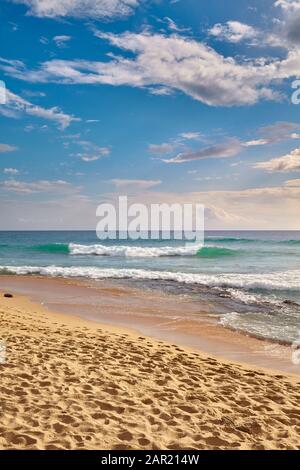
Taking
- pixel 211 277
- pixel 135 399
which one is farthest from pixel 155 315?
pixel 211 277

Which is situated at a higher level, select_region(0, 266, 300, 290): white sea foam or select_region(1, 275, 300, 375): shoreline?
select_region(0, 266, 300, 290): white sea foam

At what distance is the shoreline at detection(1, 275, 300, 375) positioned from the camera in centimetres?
848

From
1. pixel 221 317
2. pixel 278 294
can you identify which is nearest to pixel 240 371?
pixel 221 317

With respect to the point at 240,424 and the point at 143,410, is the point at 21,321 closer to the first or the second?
the point at 143,410

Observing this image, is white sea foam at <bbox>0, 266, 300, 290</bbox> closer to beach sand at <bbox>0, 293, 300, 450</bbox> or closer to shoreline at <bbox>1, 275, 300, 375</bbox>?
shoreline at <bbox>1, 275, 300, 375</bbox>

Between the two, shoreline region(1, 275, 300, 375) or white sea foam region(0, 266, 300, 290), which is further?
white sea foam region(0, 266, 300, 290)

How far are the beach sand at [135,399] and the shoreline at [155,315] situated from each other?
1007mm

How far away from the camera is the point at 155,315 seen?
1205 cm

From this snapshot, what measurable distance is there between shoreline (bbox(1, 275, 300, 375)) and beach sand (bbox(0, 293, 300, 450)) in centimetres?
101

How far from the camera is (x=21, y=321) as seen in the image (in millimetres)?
10219

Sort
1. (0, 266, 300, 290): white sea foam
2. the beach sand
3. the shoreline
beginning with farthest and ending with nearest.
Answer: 1. (0, 266, 300, 290): white sea foam
2. the shoreline
3. the beach sand

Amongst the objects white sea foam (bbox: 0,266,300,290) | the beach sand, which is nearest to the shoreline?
the beach sand

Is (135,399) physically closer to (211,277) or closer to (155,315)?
(155,315)

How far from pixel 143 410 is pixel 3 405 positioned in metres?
1.83
